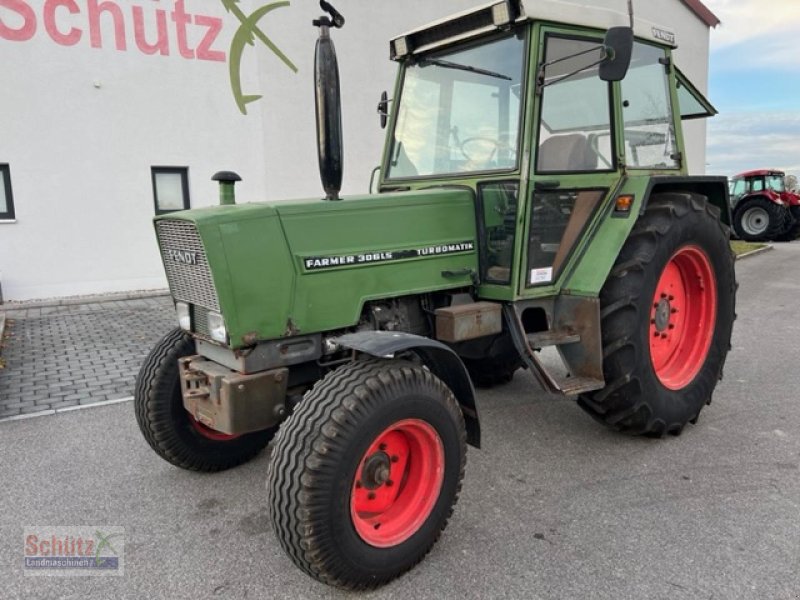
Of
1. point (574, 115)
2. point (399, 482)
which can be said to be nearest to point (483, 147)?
point (574, 115)

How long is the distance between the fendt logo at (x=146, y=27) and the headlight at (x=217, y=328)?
25.6 ft

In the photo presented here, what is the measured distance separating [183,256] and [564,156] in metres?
2.08

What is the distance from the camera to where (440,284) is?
125 inches

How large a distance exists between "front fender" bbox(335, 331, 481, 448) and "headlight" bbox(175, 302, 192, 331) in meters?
0.78

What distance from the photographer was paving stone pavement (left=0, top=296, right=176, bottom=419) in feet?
15.9

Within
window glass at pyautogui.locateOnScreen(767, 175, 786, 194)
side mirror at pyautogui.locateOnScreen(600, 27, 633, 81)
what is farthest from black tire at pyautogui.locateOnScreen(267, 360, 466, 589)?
window glass at pyautogui.locateOnScreen(767, 175, 786, 194)

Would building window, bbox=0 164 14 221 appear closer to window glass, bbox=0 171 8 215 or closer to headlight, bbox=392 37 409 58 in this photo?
window glass, bbox=0 171 8 215

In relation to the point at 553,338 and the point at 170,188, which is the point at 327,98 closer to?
Answer: the point at 553,338

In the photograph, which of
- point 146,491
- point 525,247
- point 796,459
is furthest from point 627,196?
point 146,491

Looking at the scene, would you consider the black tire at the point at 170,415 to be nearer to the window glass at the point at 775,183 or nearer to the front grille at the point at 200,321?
the front grille at the point at 200,321

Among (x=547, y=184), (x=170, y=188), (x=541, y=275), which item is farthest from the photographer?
(x=170, y=188)

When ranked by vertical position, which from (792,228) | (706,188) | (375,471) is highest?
(706,188)

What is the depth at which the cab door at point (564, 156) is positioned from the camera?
10.4 feet

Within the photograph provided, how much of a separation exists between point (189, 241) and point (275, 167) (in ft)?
25.6
